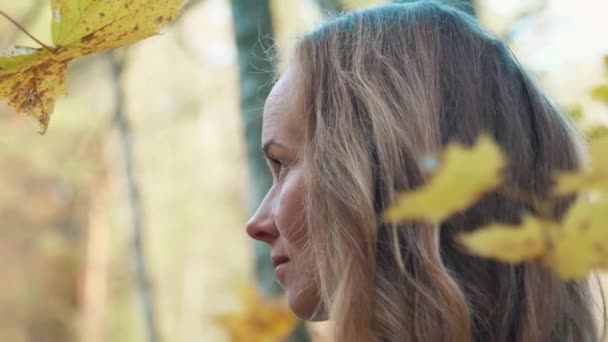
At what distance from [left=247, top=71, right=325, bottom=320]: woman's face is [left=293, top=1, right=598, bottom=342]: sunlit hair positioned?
0.08ft

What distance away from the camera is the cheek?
125 cm

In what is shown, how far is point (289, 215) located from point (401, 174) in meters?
0.19

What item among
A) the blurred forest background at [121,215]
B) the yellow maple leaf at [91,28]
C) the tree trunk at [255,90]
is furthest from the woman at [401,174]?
the blurred forest background at [121,215]

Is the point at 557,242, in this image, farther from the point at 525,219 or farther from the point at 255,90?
the point at 255,90

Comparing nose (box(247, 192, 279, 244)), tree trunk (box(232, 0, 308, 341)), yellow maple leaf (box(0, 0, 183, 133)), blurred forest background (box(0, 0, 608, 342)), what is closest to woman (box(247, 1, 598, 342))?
nose (box(247, 192, 279, 244))

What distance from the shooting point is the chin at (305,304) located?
1278 millimetres

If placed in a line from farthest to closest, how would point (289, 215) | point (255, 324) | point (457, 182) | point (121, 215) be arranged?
1. point (121, 215)
2. point (289, 215)
3. point (255, 324)
4. point (457, 182)

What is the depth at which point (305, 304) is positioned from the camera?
1.28m

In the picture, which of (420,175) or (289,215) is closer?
(420,175)

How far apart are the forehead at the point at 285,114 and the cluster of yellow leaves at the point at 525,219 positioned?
846 millimetres

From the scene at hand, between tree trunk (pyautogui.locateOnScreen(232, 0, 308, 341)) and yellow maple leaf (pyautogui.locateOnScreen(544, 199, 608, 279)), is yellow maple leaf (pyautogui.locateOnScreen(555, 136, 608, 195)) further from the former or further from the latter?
tree trunk (pyautogui.locateOnScreen(232, 0, 308, 341))

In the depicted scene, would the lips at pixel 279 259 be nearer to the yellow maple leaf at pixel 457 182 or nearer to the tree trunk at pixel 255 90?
the yellow maple leaf at pixel 457 182

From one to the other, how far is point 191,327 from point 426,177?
15564 millimetres

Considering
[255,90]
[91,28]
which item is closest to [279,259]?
[91,28]
